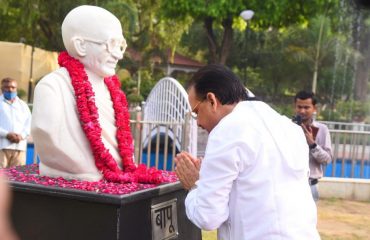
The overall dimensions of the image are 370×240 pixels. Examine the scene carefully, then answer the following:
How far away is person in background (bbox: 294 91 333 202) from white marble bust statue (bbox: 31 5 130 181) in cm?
160

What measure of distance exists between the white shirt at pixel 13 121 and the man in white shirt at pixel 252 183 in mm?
4490

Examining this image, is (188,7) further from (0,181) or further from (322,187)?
(0,181)

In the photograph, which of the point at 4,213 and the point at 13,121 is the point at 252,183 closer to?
the point at 4,213

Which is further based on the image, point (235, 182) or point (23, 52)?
point (23, 52)

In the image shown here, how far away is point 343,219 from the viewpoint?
6.70m

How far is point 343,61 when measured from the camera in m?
29.0

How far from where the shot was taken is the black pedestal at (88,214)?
8.43 feet

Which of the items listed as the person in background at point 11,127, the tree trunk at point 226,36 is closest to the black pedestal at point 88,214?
the person in background at point 11,127

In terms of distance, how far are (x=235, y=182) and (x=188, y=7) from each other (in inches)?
623

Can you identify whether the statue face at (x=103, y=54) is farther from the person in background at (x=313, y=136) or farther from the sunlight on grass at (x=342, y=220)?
the sunlight on grass at (x=342, y=220)

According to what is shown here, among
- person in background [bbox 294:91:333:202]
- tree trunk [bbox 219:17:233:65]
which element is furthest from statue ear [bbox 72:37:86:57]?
tree trunk [bbox 219:17:233:65]

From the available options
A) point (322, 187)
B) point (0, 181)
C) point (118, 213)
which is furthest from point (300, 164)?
point (322, 187)

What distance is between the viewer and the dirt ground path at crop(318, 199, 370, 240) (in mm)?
5900

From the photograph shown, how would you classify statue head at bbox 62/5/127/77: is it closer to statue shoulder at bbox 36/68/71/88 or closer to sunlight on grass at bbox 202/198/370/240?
statue shoulder at bbox 36/68/71/88
